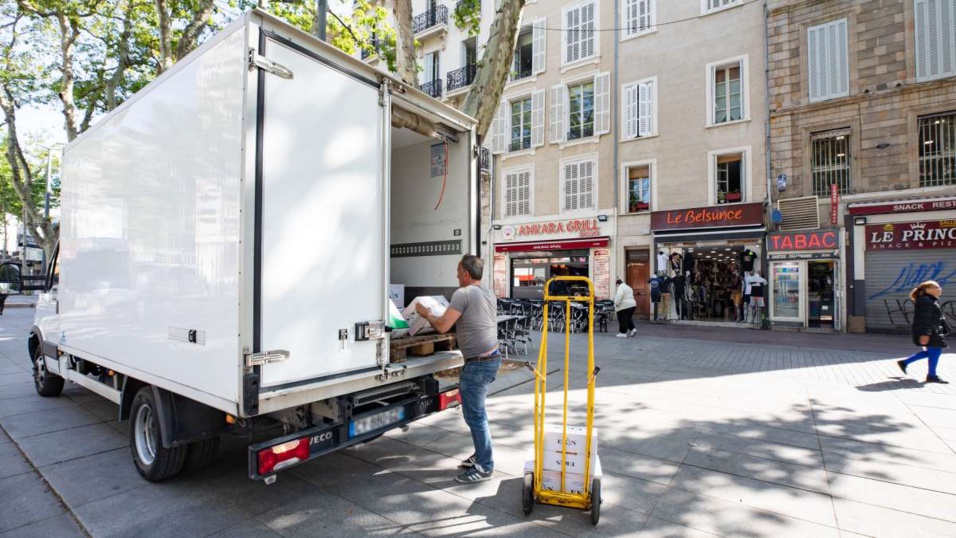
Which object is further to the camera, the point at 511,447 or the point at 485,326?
the point at 511,447

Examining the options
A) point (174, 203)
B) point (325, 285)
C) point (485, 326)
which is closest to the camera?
point (325, 285)

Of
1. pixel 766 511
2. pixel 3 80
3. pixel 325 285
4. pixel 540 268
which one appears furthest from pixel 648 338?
pixel 3 80

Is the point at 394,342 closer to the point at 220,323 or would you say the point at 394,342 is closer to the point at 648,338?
the point at 220,323

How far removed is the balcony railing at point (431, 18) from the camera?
21.4 metres

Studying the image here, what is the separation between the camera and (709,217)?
15.4 m

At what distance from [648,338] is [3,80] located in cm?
2168

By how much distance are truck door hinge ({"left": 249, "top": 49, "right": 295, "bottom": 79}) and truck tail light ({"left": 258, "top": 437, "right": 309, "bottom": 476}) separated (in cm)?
216

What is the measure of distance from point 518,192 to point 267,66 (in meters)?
17.3

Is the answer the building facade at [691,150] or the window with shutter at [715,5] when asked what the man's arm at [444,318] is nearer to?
the building facade at [691,150]

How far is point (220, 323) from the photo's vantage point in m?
2.73

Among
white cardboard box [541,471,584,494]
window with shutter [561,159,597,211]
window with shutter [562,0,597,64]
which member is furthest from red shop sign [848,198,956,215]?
white cardboard box [541,471,584,494]

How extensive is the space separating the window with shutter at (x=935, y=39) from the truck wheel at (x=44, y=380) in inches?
774

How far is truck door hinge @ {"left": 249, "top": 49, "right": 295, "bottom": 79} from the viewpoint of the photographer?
8.68 feet

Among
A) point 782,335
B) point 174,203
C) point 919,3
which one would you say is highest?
point 919,3
